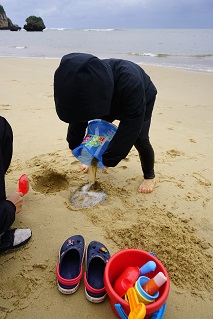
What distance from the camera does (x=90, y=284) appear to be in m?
1.36

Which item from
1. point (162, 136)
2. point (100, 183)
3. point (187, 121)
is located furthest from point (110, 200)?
point (187, 121)

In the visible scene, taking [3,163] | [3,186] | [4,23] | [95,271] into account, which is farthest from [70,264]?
[4,23]

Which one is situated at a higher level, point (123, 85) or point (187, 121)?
point (123, 85)

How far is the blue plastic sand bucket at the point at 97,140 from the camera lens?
1.86 meters

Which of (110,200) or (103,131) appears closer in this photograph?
(103,131)

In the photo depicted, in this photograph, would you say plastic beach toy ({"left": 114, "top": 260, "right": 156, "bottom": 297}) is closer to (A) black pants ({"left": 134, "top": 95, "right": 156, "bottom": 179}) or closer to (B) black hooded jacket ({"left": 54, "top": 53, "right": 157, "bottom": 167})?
(B) black hooded jacket ({"left": 54, "top": 53, "right": 157, "bottom": 167})

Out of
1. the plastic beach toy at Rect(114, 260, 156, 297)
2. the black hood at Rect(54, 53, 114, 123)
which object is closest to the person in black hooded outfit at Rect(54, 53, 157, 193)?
the black hood at Rect(54, 53, 114, 123)

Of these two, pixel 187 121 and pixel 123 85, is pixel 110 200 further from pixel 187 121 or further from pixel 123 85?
pixel 187 121

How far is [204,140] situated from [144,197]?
135 centimetres

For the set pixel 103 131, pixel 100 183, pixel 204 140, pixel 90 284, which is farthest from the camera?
pixel 204 140

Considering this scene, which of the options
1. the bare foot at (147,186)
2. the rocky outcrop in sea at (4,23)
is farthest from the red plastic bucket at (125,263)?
the rocky outcrop in sea at (4,23)

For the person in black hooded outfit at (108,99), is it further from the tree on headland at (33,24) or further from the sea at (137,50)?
the tree on headland at (33,24)

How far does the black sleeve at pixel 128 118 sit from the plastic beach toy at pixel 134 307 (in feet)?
2.80

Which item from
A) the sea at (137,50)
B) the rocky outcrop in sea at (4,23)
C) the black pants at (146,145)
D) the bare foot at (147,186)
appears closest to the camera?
the black pants at (146,145)
